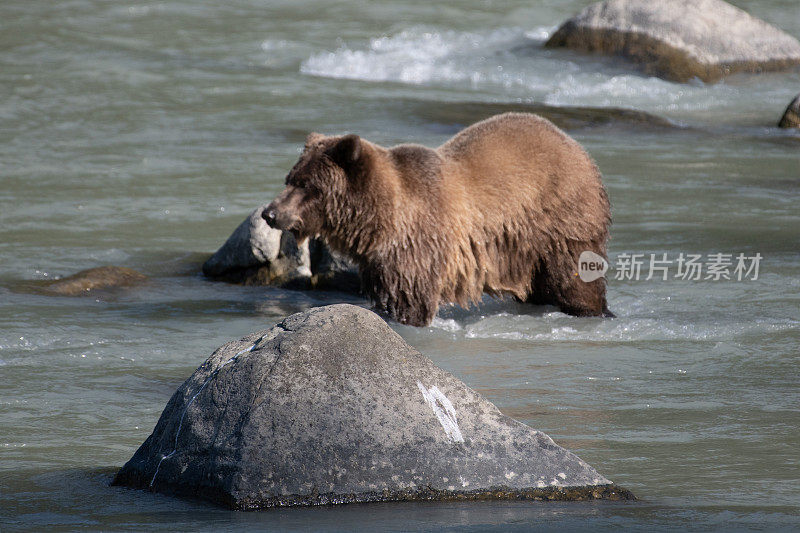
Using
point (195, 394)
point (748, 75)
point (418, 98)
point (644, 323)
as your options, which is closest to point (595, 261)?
point (644, 323)

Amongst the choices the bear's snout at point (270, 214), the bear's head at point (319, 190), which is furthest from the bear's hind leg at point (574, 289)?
the bear's snout at point (270, 214)

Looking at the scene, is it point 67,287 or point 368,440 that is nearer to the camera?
point 368,440

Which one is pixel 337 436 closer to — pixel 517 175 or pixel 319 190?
pixel 319 190

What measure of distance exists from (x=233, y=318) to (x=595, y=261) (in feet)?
8.89

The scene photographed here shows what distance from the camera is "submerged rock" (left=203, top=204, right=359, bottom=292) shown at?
384 inches

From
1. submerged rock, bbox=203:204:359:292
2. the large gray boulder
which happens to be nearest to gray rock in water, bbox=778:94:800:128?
the large gray boulder

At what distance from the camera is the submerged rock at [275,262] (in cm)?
975

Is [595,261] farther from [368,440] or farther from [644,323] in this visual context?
[368,440]

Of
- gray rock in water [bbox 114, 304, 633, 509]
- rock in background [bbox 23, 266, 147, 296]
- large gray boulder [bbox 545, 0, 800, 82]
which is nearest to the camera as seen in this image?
gray rock in water [bbox 114, 304, 633, 509]

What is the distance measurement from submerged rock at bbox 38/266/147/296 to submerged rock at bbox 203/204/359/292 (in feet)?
2.29

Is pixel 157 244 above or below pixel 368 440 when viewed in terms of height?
below

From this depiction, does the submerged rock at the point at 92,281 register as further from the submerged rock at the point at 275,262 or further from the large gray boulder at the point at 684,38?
the large gray boulder at the point at 684,38

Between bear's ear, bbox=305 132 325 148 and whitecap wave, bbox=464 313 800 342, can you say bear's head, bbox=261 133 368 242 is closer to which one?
bear's ear, bbox=305 132 325 148

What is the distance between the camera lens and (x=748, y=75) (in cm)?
2091
